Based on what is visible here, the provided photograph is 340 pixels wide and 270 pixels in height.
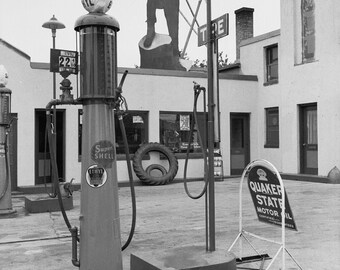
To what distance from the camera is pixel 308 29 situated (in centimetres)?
1487

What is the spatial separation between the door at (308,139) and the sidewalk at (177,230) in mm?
3108

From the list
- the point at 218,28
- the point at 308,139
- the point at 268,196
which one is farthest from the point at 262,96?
the point at 218,28

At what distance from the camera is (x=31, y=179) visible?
13.0 meters

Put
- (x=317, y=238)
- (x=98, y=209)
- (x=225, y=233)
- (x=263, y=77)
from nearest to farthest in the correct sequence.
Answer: (x=98, y=209)
(x=317, y=238)
(x=225, y=233)
(x=263, y=77)

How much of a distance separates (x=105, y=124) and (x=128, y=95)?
10.8 metres

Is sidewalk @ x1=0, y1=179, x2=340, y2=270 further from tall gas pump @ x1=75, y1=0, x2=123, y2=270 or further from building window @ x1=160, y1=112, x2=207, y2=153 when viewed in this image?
building window @ x1=160, y1=112, x2=207, y2=153

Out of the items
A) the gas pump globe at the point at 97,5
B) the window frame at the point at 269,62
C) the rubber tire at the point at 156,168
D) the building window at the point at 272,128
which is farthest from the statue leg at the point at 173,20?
the gas pump globe at the point at 97,5

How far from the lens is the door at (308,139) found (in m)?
14.7

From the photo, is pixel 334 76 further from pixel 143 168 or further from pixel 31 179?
pixel 31 179

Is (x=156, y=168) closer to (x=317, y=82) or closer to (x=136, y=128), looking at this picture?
(x=136, y=128)

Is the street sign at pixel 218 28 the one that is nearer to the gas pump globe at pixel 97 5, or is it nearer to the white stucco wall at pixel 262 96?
the gas pump globe at pixel 97 5

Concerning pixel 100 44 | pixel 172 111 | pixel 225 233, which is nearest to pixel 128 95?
pixel 172 111

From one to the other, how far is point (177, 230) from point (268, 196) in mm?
2719

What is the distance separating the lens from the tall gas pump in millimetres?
3613
